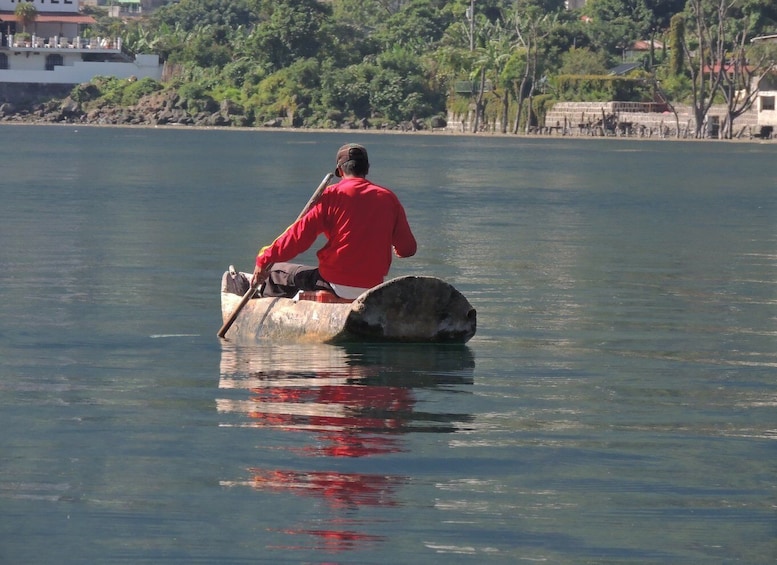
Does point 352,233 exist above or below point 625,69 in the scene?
above

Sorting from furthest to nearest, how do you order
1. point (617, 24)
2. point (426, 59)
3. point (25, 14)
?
point (25, 14) → point (426, 59) → point (617, 24)

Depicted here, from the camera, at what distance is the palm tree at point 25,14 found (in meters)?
139

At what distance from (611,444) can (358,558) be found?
110 inches

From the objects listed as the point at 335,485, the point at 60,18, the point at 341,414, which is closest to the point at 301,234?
the point at 341,414

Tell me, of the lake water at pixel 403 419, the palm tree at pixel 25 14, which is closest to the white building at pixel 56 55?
the palm tree at pixel 25 14

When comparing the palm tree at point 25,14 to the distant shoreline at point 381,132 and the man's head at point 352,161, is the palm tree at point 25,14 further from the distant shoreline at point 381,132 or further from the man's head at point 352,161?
the man's head at point 352,161

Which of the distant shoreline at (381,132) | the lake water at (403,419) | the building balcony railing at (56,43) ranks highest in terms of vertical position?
the lake water at (403,419)

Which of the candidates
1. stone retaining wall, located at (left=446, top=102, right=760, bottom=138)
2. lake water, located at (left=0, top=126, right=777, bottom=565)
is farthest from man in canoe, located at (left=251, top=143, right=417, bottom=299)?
stone retaining wall, located at (left=446, top=102, right=760, bottom=138)

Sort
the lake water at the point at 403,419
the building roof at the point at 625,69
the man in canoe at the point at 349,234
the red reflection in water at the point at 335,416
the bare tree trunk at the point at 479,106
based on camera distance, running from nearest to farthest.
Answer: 1. the lake water at the point at 403,419
2. the red reflection in water at the point at 335,416
3. the man in canoe at the point at 349,234
4. the building roof at the point at 625,69
5. the bare tree trunk at the point at 479,106

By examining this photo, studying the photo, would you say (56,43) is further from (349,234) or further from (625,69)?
(349,234)

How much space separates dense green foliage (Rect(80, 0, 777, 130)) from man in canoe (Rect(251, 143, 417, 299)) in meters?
98.0

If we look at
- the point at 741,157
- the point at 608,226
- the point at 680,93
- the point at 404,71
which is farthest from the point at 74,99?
the point at 608,226

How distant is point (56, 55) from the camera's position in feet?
468

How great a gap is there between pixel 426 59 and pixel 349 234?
385ft
